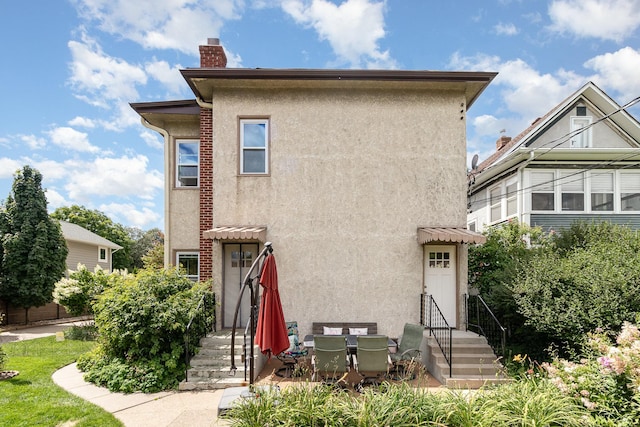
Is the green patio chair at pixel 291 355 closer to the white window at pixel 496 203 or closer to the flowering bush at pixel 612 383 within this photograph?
the flowering bush at pixel 612 383

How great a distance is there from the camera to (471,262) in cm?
1151

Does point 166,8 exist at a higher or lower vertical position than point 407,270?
higher

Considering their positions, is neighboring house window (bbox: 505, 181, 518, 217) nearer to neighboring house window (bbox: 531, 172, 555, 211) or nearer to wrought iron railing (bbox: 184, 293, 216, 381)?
neighboring house window (bbox: 531, 172, 555, 211)

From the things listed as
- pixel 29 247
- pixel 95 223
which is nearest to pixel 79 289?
pixel 29 247

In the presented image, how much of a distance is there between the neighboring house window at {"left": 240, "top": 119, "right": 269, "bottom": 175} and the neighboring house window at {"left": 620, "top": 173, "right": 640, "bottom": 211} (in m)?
15.6

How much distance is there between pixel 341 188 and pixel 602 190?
12775 mm

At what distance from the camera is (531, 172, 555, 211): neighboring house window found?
15391mm

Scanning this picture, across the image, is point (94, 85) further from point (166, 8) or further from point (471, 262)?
point (471, 262)

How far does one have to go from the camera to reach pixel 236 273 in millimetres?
10406

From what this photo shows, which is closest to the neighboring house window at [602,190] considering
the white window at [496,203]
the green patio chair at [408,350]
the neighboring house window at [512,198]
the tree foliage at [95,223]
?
the neighboring house window at [512,198]

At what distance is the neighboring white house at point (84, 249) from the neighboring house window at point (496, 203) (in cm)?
2422

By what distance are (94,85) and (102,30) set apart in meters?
1.59

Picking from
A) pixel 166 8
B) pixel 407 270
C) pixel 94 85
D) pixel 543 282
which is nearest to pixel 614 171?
pixel 543 282

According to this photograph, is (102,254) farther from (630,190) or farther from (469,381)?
(630,190)
